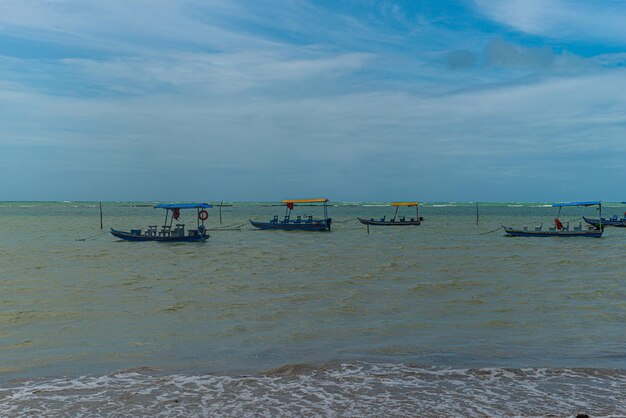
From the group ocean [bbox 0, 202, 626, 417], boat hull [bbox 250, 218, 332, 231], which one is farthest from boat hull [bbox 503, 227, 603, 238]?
ocean [bbox 0, 202, 626, 417]

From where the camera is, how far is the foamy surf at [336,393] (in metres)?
7.60

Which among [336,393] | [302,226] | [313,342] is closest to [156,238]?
[302,226]

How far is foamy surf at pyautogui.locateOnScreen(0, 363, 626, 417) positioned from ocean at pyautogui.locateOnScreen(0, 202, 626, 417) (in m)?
0.03

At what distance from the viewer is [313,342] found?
37.8 ft

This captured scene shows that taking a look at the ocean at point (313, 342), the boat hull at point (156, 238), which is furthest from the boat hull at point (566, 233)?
the boat hull at point (156, 238)

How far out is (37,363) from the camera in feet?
32.8

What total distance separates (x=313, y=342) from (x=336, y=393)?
10.5 ft

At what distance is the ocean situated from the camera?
26.3ft

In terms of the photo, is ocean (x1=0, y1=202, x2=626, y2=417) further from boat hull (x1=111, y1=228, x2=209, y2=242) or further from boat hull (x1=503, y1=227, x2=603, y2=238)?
boat hull (x1=503, y1=227, x2=603, y2=238)

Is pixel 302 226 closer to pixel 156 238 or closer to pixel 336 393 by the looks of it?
pixel 156 238

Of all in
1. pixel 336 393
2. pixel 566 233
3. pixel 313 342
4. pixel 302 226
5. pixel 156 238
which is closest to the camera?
pixel 336 393

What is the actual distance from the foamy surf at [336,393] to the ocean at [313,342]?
3 centimetres

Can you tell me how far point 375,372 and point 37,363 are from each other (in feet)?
19.2

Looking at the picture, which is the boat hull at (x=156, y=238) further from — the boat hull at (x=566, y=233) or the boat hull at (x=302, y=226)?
the boat hull at (x=566, y=233)
